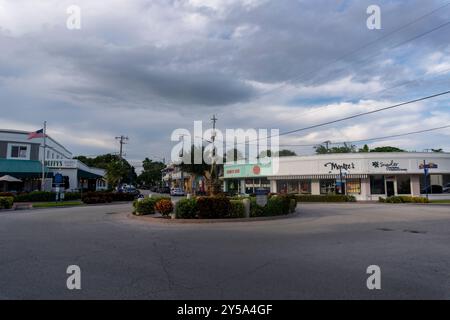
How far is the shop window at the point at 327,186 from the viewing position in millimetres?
42062

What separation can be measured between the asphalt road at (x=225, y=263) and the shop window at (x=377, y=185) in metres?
28.8

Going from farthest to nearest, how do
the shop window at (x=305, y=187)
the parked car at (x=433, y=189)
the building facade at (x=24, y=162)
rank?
the shop window at (x=305, y=187) < the parked car at (x=433, y=189) < the building facade at (x=24, y=162)

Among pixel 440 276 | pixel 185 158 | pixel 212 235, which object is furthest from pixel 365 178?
pixel 440 276

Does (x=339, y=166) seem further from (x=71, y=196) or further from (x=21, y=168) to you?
(x=21, y=168)

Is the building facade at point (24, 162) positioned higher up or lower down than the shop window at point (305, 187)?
higher up

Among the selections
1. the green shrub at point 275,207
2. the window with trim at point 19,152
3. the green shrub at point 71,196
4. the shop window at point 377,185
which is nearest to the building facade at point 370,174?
the shop window at point 377,185

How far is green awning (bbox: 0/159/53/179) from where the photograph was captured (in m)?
37.9

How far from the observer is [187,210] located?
648 inches

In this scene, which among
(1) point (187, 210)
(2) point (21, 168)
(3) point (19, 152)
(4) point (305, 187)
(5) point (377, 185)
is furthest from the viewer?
(4) point (305, 187)

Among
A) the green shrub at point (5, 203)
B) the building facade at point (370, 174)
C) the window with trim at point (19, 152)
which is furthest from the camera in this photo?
the window with trim at point (19, 152)

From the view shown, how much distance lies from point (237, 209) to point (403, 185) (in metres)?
30.5

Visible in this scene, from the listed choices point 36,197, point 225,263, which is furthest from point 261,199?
point 36,197

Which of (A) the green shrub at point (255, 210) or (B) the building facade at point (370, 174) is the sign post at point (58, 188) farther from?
(B) the building facade at point (370, 174)
